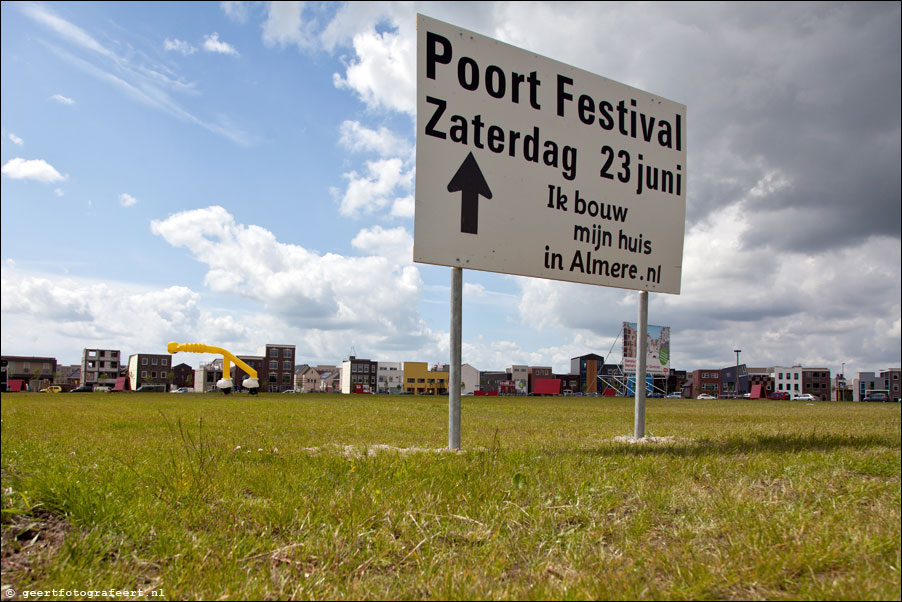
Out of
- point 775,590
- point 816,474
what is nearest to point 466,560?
point 775,590

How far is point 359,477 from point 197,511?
141cm

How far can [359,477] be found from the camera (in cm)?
521

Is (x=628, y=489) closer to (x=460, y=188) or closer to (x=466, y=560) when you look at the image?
(x=466, y=560)

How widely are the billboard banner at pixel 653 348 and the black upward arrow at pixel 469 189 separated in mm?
55683

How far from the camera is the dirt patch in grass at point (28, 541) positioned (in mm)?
3291

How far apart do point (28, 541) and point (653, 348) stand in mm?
72078

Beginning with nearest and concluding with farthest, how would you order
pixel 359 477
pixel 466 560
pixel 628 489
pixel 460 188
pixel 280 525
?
pixel 466 560, pixel 280 525, pixel 628 489, pixel 359 477, pixel 460 188

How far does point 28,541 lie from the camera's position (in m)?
3.65

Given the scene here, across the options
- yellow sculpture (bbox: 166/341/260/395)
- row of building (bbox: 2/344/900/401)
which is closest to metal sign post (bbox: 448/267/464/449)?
yellow sculpture (bbox: 166/341/260/395)

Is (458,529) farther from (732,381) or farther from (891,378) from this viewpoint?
(891,378)

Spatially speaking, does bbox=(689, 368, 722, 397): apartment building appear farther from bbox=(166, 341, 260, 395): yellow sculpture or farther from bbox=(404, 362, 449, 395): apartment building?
bbox=(166, 341, 260, 395): yellow sculpture

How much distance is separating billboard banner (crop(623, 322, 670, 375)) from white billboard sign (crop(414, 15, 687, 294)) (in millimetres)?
53194

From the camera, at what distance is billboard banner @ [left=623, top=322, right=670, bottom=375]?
208 ft

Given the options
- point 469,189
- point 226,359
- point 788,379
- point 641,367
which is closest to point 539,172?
point 469,189
